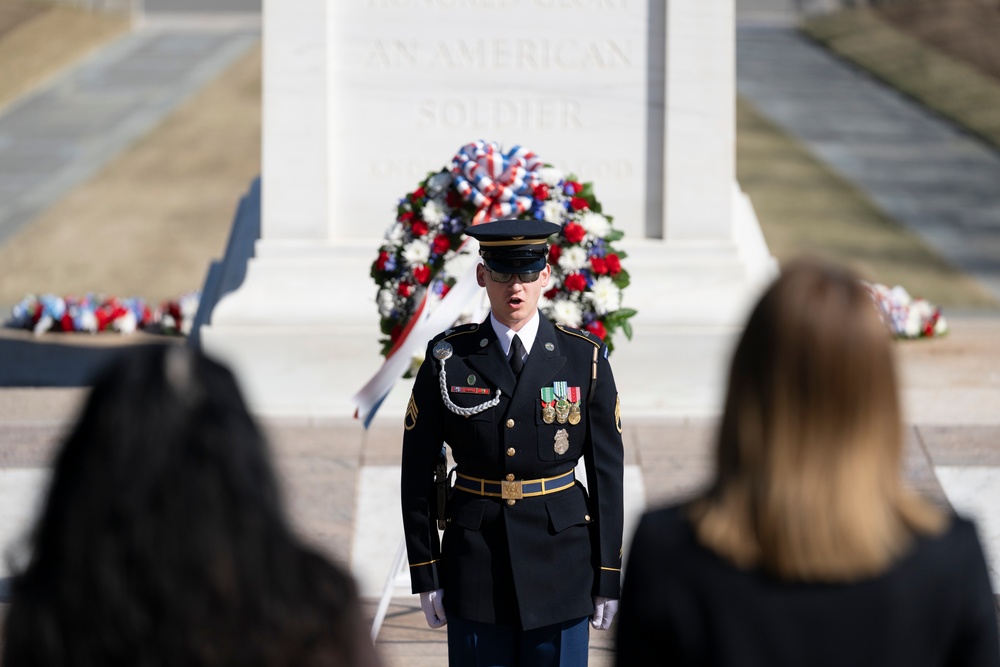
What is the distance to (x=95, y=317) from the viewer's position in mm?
9234

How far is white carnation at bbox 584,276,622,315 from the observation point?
523cm

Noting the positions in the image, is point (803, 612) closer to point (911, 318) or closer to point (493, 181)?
point (493, 181)

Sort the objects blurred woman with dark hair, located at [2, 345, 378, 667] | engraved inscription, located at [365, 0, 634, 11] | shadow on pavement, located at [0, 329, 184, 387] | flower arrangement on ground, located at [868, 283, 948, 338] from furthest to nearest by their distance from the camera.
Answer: flower arrangement on ground, located at [868, 283, 948, 338]
shadow on pavement, located at [0, 329, 184, 387]
engraved inscription, located at [365, 0, 634, 11]
blurred woman with dark hair, located at [2, 345, 378, 667]

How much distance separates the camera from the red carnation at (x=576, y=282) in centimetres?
520

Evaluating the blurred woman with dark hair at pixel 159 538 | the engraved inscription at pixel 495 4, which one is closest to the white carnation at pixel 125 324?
the engraved inscription at pixel 495 4

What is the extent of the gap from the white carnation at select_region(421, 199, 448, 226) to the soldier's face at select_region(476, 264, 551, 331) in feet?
6.59

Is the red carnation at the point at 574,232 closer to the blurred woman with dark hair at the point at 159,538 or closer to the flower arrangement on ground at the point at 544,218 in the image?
the flower arrangement on ground at the point at 544,218

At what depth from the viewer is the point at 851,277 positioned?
5.99 feet

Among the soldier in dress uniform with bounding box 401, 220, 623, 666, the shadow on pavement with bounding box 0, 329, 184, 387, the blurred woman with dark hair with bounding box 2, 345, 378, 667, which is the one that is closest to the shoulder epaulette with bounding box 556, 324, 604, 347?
the soldier in dress uniform with bounding box 401, 220, 623, 666

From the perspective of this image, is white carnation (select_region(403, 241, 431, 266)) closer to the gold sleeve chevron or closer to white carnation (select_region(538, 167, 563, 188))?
white carnation (select_region(538, 167, 563, 188))

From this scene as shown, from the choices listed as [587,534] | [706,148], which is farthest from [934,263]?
[587,534]

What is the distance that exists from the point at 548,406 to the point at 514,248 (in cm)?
43

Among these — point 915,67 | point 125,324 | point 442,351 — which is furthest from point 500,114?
point 915,67

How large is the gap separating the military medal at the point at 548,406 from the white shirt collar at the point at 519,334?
5.2 inches
